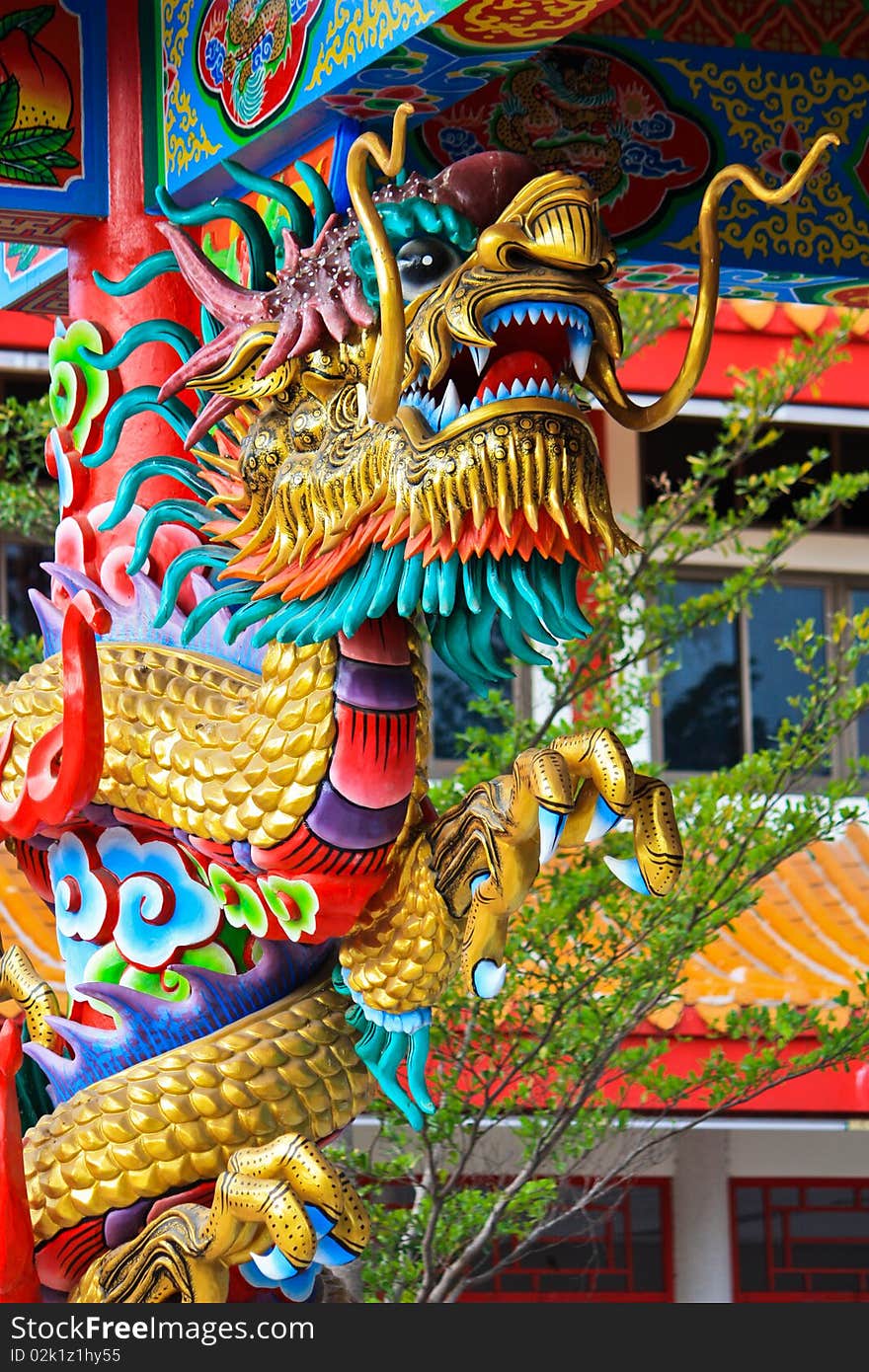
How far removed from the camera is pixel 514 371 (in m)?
2.10

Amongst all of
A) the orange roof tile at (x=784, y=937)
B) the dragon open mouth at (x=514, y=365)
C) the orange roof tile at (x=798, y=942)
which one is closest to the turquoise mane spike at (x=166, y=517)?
the dragon open mouth at (x=514, y=365)

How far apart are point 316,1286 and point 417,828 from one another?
578mm

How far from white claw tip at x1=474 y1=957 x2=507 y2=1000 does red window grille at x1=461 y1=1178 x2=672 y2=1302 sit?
504 cm

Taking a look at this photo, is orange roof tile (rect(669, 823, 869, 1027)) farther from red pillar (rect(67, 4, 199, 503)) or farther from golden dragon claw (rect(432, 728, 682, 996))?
golden dragon claw (rect(432, 728, 682, 996))

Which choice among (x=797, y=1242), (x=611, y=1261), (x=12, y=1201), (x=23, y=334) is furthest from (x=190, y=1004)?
(x=797, y=1242)

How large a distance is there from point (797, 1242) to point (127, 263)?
5623 mm

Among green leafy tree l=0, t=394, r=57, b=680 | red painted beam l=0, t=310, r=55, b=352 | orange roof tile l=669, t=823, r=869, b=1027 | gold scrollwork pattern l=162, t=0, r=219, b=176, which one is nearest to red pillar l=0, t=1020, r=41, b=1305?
gold scrollwork pattern l=162, t=0, r=219, b=176

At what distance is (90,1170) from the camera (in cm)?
244

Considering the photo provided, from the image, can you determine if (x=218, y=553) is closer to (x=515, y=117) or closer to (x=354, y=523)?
(x=354, y=523)

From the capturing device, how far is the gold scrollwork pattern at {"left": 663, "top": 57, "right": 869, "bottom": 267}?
9.50ft


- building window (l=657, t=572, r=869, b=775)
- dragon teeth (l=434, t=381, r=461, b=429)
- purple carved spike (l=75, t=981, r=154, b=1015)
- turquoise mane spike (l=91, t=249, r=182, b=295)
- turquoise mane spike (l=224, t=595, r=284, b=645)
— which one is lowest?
purple carved spike (l=75, t=981, r=154, b=1015)

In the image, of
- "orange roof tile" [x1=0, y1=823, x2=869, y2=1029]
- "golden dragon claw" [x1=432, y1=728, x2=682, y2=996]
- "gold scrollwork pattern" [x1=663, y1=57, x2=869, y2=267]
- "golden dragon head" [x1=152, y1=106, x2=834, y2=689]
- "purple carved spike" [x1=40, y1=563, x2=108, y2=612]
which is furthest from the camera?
"orange roof tile" [x1=0, y1=823, x2=869, y2=1029]

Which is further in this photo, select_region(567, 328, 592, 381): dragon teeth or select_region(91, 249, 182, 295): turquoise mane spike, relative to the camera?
select_region(91, 249, 182, 295): turquoise mane spike

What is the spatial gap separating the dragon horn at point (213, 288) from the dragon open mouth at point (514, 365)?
0.90ft
